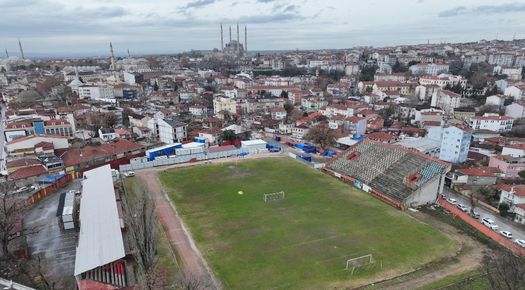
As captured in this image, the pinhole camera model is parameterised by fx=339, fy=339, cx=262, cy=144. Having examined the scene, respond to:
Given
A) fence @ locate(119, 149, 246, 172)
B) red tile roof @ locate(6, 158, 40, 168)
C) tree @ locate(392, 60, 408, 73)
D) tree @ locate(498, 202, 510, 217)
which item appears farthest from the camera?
tree @ locate(392, 60, 408, 73)

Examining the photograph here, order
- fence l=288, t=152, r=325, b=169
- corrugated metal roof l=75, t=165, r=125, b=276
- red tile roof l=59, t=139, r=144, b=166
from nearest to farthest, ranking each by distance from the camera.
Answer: corrugated metal roof l=75, t=165, r=125, b=276 < red tile roof l=59, t=139, r=144, b=166 < fence l=288, t=152, r=325, b=169

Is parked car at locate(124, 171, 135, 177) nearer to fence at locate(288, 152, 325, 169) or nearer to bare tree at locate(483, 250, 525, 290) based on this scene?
fence at locate(288, 152, 325, 169)

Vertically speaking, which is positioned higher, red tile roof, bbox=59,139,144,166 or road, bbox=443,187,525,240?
red tile roof, bbox=59,139,144,166

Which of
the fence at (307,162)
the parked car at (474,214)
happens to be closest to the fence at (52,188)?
the fence at (307,162)

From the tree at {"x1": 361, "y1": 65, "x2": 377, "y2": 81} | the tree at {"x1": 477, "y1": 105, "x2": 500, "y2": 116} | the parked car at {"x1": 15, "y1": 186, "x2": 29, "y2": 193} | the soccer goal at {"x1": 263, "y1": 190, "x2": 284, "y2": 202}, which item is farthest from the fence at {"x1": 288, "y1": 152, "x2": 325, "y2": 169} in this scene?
the tree at {"x1": 361, "y1": 65, "x2": 377, "y2": 81}

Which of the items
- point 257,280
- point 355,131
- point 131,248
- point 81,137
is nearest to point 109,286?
point 131,248

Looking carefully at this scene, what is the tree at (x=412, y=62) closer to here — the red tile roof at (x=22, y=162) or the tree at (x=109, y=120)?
the tree at (x=109, y=120)

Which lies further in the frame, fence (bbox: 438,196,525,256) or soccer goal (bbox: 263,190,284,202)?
soccer goal (bbox: 263,190,284,202)
